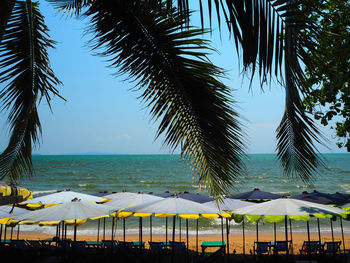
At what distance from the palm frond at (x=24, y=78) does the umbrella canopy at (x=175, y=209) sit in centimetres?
458

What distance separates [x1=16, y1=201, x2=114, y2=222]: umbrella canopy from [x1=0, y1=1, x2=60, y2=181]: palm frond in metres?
4.03

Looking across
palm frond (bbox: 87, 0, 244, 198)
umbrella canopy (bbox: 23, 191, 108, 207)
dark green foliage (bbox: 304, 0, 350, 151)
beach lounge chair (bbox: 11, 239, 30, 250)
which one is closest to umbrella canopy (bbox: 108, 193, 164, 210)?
umbrella canopy (bbox: 23, 191, 108, 207)

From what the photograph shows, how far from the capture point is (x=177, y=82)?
10.6 ft

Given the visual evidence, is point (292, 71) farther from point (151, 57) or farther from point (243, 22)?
point (151, 57)

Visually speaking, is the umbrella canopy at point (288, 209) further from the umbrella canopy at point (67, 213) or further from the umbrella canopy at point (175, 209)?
the umbrella canopy at point (67, 213)

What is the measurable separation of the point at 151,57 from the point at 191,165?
4.22ft

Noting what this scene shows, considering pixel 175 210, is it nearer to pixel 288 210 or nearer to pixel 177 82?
pixel 288 210

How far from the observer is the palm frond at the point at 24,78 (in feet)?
12.3

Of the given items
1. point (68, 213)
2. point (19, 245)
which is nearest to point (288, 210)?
point (68, 213)

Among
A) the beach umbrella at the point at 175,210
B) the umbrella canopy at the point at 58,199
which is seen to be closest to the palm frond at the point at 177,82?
the beach umbrella at the point at 175,210

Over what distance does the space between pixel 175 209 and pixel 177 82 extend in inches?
210

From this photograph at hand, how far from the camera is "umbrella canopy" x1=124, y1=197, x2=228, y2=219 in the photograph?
774 centimetres

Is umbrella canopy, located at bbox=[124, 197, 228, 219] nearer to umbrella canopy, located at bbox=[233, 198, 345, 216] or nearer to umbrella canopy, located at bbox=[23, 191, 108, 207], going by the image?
umbrella canopy, located at bbox=[233, 198, 345, 216]

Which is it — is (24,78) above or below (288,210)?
above
